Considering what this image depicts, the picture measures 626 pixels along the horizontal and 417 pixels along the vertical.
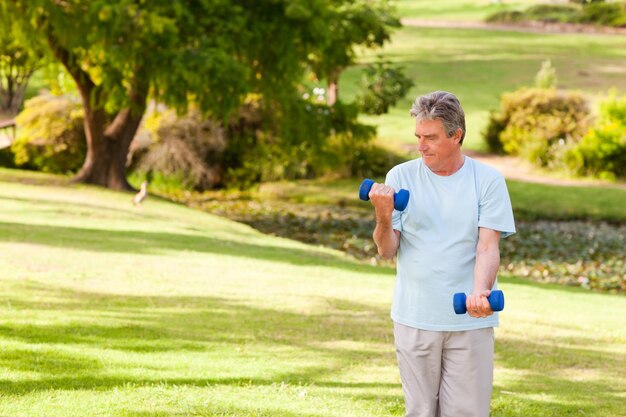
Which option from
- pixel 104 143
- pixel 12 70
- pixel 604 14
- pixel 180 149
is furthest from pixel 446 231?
pixel 604 14

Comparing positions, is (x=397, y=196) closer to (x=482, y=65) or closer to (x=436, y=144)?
(x=436, y=144)

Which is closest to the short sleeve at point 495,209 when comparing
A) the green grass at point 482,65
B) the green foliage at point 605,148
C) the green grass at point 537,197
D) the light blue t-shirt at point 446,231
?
the light blue t-shirt at point 446,231

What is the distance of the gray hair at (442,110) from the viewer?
14.3 ft

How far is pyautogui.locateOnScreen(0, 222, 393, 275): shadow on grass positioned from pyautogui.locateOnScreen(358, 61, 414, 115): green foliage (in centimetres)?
2131

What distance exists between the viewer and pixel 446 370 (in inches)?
179

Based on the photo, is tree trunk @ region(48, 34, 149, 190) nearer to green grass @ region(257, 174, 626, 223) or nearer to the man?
green grass @ region(257, 174, 626, 223)

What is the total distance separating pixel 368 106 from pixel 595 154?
34.0ft

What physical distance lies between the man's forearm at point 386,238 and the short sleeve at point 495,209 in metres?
0.37

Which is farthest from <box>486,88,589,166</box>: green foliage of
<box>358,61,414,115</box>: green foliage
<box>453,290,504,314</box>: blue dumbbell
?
<box>453,290,504,314</box>: blue dumbbell

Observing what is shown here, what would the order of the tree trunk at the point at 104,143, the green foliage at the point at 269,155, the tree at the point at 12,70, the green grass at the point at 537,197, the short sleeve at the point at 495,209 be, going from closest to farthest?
the short sleeve at the point at 495,209 → the tree trunk at the point at 104,143 → the green grass at the point at 537,197 → the green foliage at the point at 269,155 → the tree at the point at 12,70

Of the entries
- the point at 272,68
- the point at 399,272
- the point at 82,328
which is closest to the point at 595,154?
the point at 272,68

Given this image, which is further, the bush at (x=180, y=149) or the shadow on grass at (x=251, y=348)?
the bush at (x=180, y=149)

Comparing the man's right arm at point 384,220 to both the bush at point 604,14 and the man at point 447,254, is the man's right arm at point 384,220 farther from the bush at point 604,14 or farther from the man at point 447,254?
the bush at point 604,14

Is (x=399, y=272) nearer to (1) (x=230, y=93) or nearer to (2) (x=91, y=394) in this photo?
(2) (x=91, y=394)
